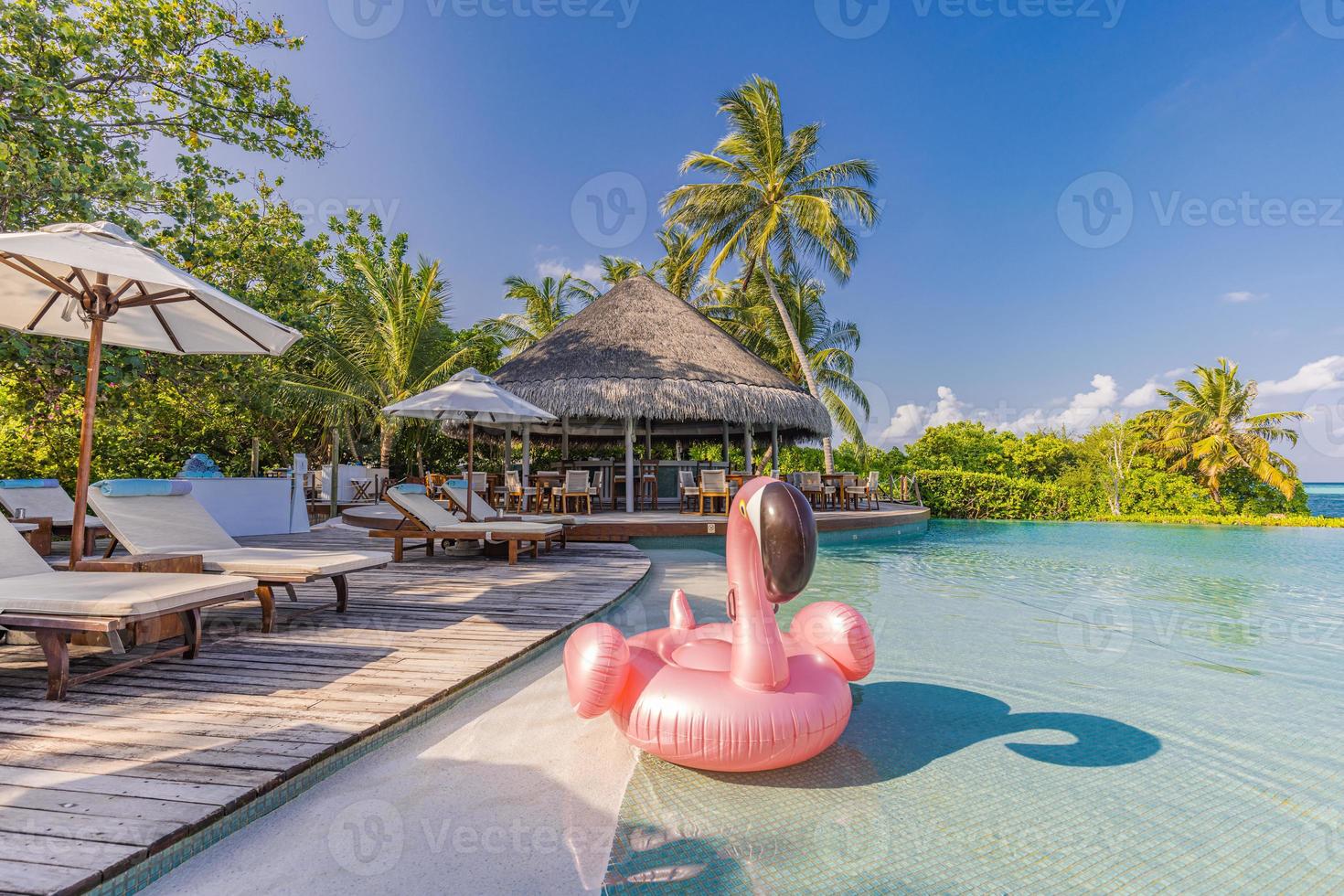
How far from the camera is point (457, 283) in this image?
55.9 ft

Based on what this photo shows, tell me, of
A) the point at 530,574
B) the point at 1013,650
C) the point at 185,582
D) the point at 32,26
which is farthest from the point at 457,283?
the point at 1013,650

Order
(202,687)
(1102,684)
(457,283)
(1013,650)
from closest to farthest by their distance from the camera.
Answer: (202,687) → (1102,684) → (1013,650) → (457,283)

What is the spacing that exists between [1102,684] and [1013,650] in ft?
2.34

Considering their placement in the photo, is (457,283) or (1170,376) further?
(1170,376)

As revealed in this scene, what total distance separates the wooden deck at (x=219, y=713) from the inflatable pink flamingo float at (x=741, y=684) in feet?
3.34

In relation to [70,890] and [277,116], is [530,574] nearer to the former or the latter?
[70,890]

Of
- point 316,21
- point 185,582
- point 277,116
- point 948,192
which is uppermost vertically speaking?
point 948,192
